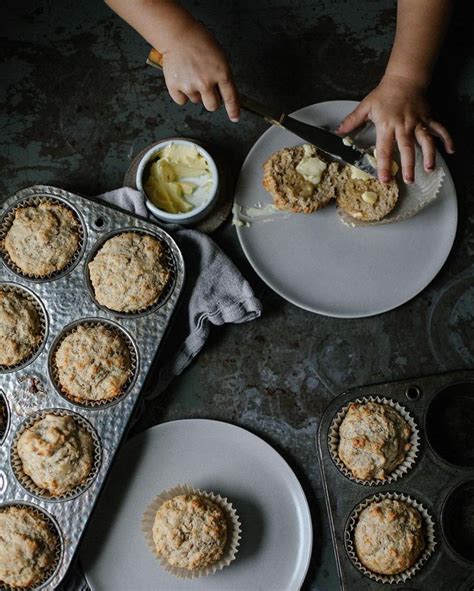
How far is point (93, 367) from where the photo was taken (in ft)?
8.08

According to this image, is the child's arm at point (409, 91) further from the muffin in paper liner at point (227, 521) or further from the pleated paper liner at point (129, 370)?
the muffin in paper liner at point (227, 521)

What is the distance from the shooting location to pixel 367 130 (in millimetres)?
2672

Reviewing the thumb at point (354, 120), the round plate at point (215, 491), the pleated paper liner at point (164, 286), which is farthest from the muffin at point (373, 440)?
the thumb at point (354, 120)

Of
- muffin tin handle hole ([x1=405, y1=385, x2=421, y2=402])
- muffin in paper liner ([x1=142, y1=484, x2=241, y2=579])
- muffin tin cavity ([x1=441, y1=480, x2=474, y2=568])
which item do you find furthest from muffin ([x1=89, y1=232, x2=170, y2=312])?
muffin tin cavity ([x1=441, y1=480, x2=474, y2=568])

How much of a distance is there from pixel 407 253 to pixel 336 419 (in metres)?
0.71

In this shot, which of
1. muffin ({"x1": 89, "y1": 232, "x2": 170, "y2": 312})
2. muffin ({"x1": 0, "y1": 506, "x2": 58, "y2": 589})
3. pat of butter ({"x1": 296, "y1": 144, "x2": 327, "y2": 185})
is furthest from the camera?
pat of butter ({"x1": 296, "y1": 144, "x2": 327, "y2": 185})

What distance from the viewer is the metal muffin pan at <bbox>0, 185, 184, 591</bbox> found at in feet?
8.01

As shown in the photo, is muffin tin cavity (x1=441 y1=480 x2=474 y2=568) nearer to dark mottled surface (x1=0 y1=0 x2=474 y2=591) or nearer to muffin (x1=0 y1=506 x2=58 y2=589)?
dark mottled surface (x1=0 y1=0 x2=474 y2=591)

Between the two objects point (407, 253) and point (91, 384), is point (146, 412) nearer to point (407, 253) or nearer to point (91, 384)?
point (91, 384)

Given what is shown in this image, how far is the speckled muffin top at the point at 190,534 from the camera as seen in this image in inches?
95.6

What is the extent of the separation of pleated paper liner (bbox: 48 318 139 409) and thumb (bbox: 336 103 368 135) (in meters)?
1.14

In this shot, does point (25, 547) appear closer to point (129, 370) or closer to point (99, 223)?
point (129, 370)

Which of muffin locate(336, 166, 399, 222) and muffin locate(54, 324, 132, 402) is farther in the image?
muffin locate(336, 166, 399, 222)

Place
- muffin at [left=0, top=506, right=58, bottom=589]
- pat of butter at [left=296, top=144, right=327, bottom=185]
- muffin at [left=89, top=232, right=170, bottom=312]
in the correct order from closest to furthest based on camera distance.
→ 1. muffin at [left=0, top=506, right=58, bottom=589]
2. muffin at [left=89, top=232, right=170, bottom=312]
3. pat of butter at [left=296, top=144, right=327, bottom=185]
